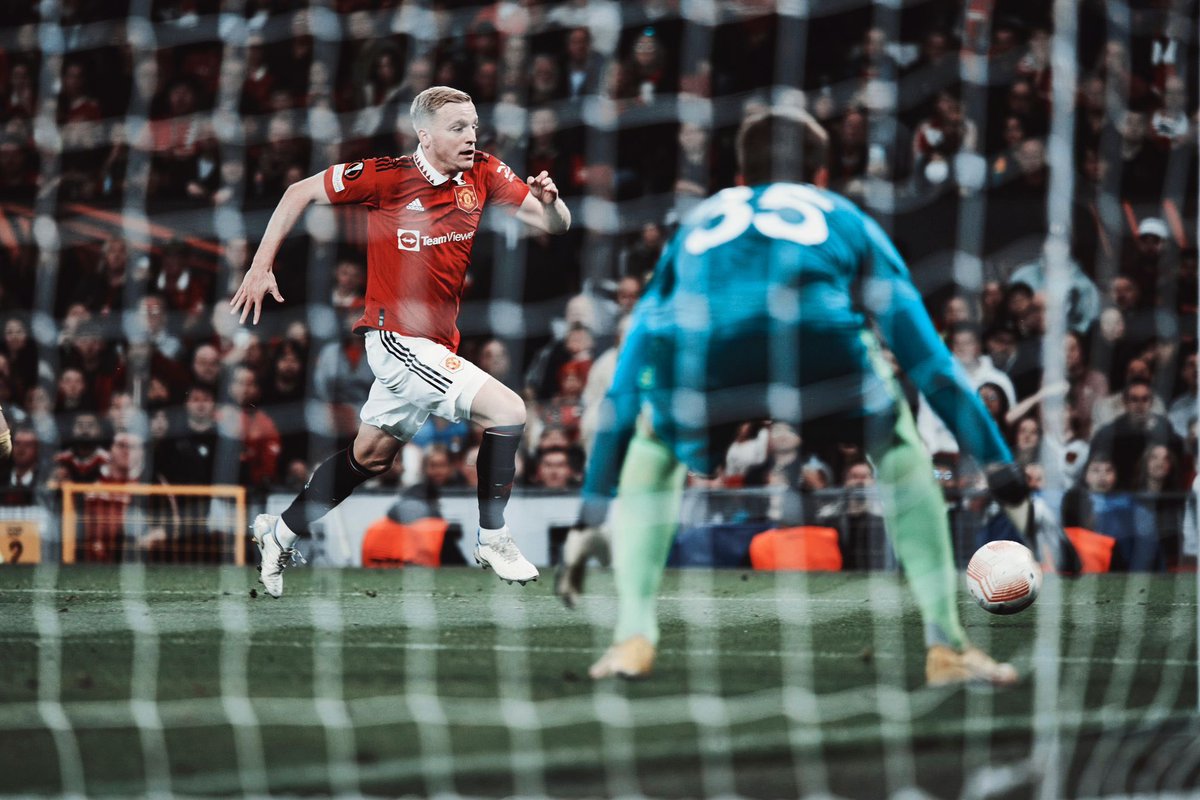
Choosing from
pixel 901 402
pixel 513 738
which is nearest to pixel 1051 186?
pixel 901 402

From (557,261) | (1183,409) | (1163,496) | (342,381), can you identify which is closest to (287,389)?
(342,381)

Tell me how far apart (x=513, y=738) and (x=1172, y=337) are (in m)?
6.57

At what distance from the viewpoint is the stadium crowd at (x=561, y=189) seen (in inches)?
373

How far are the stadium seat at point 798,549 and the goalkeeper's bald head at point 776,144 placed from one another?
4.56 meters

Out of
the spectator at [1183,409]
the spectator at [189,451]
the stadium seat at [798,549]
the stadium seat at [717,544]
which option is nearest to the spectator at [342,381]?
the spectator at [189,451]

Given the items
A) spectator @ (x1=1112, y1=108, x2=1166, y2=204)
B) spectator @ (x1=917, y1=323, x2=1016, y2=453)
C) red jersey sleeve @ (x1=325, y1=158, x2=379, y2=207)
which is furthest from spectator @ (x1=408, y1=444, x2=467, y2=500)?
spectator @ (x1=1112, y1=108, x2=1166, y2=204)

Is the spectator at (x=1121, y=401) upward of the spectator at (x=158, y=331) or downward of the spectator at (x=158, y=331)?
downward

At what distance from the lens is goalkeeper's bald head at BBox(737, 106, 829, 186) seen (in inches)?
180

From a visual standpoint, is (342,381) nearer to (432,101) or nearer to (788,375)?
(432,101)

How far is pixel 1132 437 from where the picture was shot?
29.4ft

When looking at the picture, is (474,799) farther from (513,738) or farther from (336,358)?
(336,358)

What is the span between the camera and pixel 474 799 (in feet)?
10.2

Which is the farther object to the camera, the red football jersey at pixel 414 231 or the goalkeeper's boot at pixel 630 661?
the red football jersey at pixel 414 231

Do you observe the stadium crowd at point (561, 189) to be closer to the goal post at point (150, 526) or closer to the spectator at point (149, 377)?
the spectator at point (149, 377)
